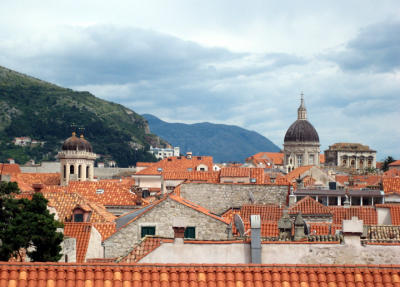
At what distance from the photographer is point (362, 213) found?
38.0 metres

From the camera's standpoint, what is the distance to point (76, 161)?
11400 centimetres

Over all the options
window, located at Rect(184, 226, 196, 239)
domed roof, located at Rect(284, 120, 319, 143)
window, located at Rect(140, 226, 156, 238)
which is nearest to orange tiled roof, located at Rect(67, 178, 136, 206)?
window, located at Rect(140, 226, 156, 238)

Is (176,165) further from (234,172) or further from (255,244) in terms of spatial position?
(255,244)

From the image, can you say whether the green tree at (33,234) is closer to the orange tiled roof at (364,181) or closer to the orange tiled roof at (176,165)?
the orange tiled roof at (364,181)

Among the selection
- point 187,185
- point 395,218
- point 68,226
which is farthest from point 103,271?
point 395,218

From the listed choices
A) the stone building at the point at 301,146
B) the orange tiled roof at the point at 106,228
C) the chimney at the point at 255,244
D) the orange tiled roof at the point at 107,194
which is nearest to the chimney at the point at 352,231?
the chimney at the point at 255,244

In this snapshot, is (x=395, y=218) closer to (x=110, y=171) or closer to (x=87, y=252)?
(x=87, y=252)

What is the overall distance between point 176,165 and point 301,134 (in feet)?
248

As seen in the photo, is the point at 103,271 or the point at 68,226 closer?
the point at 103,271

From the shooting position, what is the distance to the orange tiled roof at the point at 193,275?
11539mm

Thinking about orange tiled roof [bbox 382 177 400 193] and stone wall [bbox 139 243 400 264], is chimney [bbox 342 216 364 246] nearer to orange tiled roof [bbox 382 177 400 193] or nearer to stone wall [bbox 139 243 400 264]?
stone wall [bbox 139 243 400 264]

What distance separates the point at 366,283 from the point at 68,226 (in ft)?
70.9

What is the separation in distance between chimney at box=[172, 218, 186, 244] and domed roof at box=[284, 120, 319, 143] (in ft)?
529

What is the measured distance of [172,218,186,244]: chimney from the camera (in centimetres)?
1616
